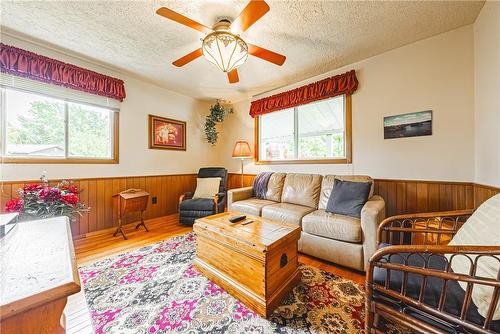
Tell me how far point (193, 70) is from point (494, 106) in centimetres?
337

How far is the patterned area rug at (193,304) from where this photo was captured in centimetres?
126

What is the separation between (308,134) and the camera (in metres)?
3.29

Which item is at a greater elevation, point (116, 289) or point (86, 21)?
point (86, 21)

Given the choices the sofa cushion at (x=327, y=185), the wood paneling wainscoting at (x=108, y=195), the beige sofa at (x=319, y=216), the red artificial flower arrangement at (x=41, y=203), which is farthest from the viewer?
the wood paneling wainscoting at (x=108, y=195)

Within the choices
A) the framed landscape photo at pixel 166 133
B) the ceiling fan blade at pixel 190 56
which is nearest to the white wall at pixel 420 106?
the ceiling fan blade at pixel 190 56

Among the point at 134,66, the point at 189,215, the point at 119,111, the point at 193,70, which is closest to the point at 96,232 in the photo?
the point at 189,215

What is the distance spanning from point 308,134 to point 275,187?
43.6 inches

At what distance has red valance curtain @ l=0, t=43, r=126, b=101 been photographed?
2.12m

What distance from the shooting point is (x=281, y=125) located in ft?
12.0

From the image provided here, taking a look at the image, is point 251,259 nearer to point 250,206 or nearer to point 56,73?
point 250,206

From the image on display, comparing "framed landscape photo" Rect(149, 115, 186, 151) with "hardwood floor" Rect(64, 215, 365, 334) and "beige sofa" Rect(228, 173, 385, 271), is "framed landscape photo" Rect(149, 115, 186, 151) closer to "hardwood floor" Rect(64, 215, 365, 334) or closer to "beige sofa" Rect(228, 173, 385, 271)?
"hardwood floor" Rect(64, 215, 365, 334)

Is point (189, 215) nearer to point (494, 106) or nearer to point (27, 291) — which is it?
point (27, 291)

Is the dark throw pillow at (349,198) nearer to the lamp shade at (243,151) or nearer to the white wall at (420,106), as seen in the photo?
the white wall at (420,106)

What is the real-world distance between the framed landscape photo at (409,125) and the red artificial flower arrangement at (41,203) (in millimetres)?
4048
